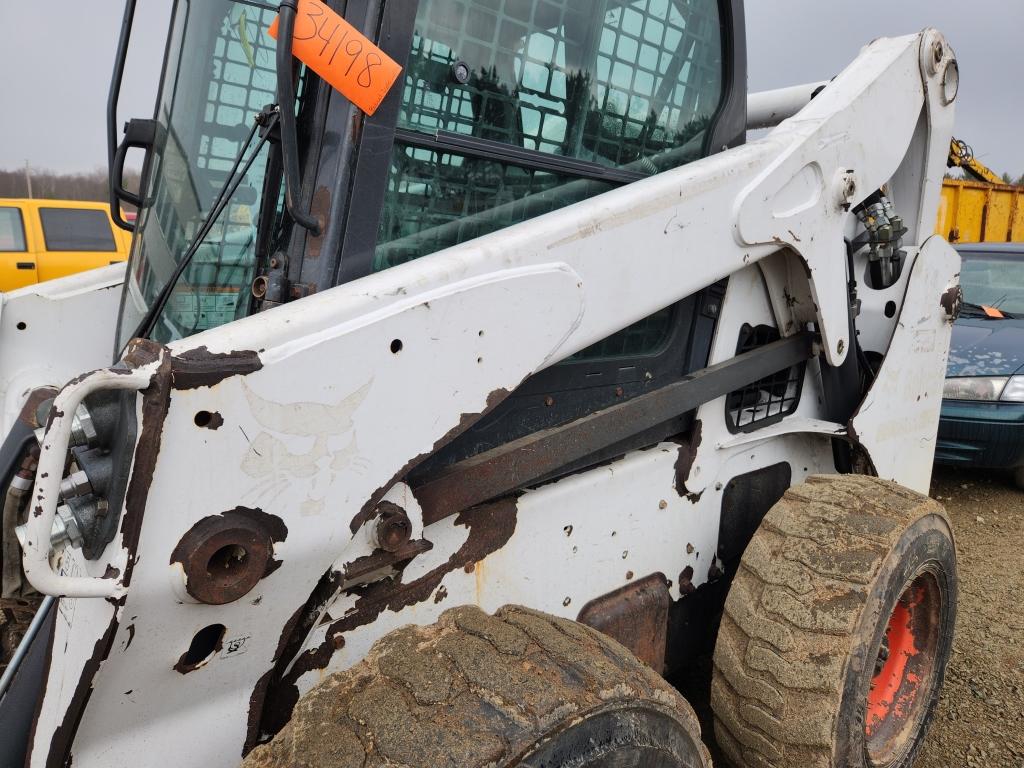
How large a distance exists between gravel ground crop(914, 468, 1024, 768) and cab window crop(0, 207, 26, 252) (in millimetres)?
8869

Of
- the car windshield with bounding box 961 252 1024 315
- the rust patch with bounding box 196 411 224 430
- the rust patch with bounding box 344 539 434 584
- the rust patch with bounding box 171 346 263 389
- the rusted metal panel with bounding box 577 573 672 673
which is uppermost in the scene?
the car windshield with bounding box 961 252 1024 315

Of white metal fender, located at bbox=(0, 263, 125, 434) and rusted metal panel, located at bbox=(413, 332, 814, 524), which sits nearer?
rusted metal panel, located at bbox=(413, 332, 814, 524)

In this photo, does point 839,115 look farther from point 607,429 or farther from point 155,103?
point 155,103

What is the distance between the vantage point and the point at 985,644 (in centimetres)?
314

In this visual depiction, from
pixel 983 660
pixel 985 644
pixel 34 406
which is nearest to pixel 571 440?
pixel 34 406

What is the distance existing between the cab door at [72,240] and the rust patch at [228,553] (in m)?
8.39

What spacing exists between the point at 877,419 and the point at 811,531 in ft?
2.55

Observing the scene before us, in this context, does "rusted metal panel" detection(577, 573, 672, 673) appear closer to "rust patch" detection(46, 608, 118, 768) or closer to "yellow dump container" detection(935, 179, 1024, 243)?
"rust patch" detection(46, 608, 118, 768)

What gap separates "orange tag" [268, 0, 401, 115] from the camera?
125 cm

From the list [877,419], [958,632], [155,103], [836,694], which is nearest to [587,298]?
[836,694]

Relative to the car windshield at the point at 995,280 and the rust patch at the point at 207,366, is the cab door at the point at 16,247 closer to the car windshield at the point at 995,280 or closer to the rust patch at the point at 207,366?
the rust patch at the point at 207,366

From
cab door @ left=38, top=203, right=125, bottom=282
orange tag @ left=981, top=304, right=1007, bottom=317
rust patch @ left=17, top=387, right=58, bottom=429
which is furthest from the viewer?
cab door @ left=38, top=203, right=125, bottom=282

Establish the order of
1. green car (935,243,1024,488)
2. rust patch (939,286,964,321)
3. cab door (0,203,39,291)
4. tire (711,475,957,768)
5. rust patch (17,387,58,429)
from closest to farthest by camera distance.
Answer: tire (711,475,957,768) → rust patch (17,387,58,429) → rust patch (939,286,964,321) → green car (935,243,1024,488) → cab door (0,203,39,291)

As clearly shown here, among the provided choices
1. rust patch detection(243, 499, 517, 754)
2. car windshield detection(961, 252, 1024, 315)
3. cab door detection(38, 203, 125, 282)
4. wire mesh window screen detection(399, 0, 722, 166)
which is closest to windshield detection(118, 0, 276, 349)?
wire mesh window screen detection(399, 0, 722, 166)
